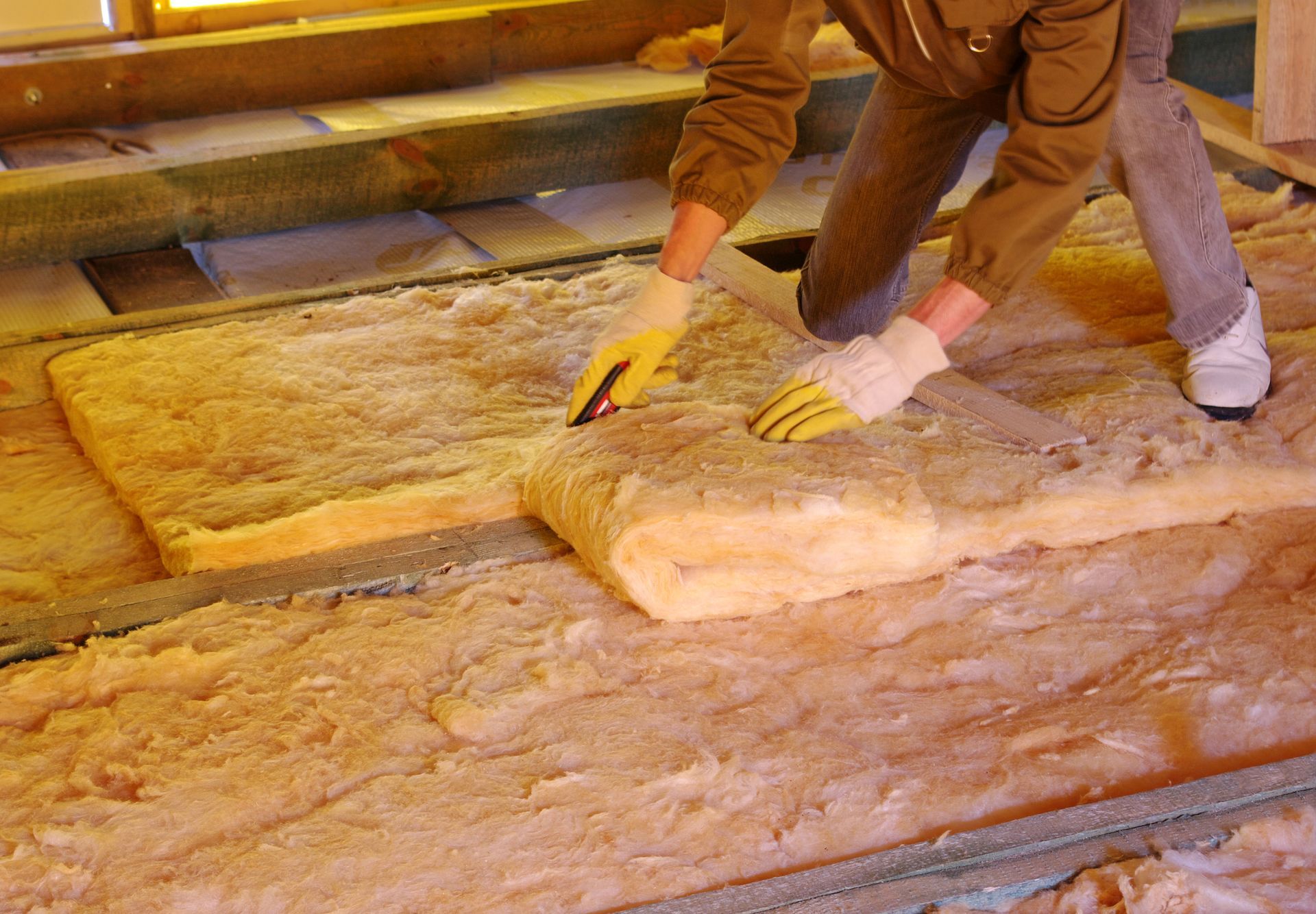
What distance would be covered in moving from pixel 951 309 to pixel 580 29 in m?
3.77

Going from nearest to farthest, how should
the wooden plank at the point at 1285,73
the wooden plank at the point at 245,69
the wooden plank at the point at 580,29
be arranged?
1. the wooden plank at the point at 1285,73
2. the wooden plank at the point at 245,69
3. the wooden plank at the point at 580,29

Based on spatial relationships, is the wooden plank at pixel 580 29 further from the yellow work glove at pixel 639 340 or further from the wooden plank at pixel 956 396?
the yellow work glove at pixel 639 340

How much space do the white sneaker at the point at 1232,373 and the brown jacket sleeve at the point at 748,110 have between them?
41.8 inches

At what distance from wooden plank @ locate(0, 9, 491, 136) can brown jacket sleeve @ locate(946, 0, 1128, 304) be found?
3510mm

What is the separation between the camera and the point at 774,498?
2059 millimetres

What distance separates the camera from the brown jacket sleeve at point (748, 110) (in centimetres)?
232

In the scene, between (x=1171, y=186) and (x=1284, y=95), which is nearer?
(x=1171, y=186)

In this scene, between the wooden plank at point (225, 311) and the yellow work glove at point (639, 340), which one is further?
the wooden plank at point (225, 311)

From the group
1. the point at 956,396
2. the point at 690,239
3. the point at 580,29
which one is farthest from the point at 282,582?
the point at 580,29

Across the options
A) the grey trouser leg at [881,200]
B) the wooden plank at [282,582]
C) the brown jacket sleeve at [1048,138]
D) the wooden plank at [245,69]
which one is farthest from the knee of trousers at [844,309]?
the wooden plank at [245,69]

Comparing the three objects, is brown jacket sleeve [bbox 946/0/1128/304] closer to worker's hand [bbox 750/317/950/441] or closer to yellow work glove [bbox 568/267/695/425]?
worker's hand [bbox 750/317/950/441]

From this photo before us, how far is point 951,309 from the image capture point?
7.13 feet

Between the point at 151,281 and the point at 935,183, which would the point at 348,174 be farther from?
the point at 935,183

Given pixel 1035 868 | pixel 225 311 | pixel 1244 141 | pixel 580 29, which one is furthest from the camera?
pixel 580 29
